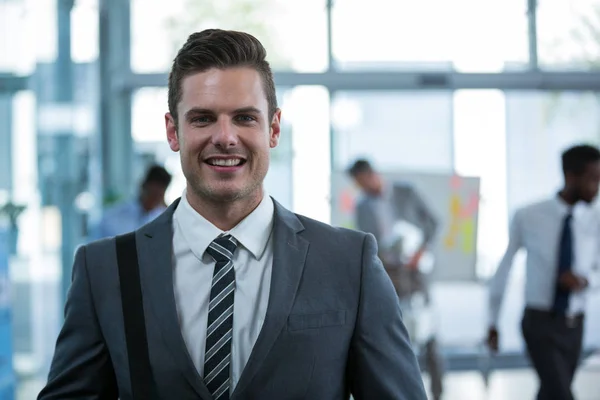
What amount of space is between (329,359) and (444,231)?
6.00 m

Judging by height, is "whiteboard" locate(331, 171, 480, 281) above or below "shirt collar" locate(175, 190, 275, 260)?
below

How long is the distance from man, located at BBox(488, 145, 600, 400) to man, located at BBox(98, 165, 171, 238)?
6.58 feet

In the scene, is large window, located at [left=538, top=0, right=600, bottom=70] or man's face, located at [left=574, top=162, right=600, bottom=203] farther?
large window, located at [left=538, top=0, right=600, bottom=70]

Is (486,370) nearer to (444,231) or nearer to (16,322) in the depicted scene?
(444,231)

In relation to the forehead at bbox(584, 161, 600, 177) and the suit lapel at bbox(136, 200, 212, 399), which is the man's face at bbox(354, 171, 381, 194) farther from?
the suit lapel at bbox(136, 200, 212, 399)

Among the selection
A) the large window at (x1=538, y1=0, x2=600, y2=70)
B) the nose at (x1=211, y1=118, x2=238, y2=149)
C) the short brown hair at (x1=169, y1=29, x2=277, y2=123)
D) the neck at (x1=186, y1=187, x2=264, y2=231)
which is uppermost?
the large window at (x1=538, y1=0, x2=600, y2=70)

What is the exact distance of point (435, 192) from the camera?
7555 millimetres

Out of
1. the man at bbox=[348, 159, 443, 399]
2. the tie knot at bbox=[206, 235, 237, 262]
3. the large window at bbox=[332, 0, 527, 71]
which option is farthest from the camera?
the large window at bbox=[332, 0, 527, 71]

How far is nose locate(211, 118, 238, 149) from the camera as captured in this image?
5.43ft

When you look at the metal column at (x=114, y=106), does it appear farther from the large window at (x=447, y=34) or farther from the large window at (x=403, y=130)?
the large window at (x=447, y=34)

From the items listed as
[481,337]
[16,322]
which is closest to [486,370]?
[481,337]

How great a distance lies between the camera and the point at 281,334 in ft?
5.34

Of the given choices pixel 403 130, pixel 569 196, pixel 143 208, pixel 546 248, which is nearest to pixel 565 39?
pixel 403 130

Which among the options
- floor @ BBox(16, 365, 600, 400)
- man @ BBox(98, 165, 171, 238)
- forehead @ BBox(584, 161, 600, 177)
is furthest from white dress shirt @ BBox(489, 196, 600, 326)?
floor @ BBox(16, 365, 600, 400)
